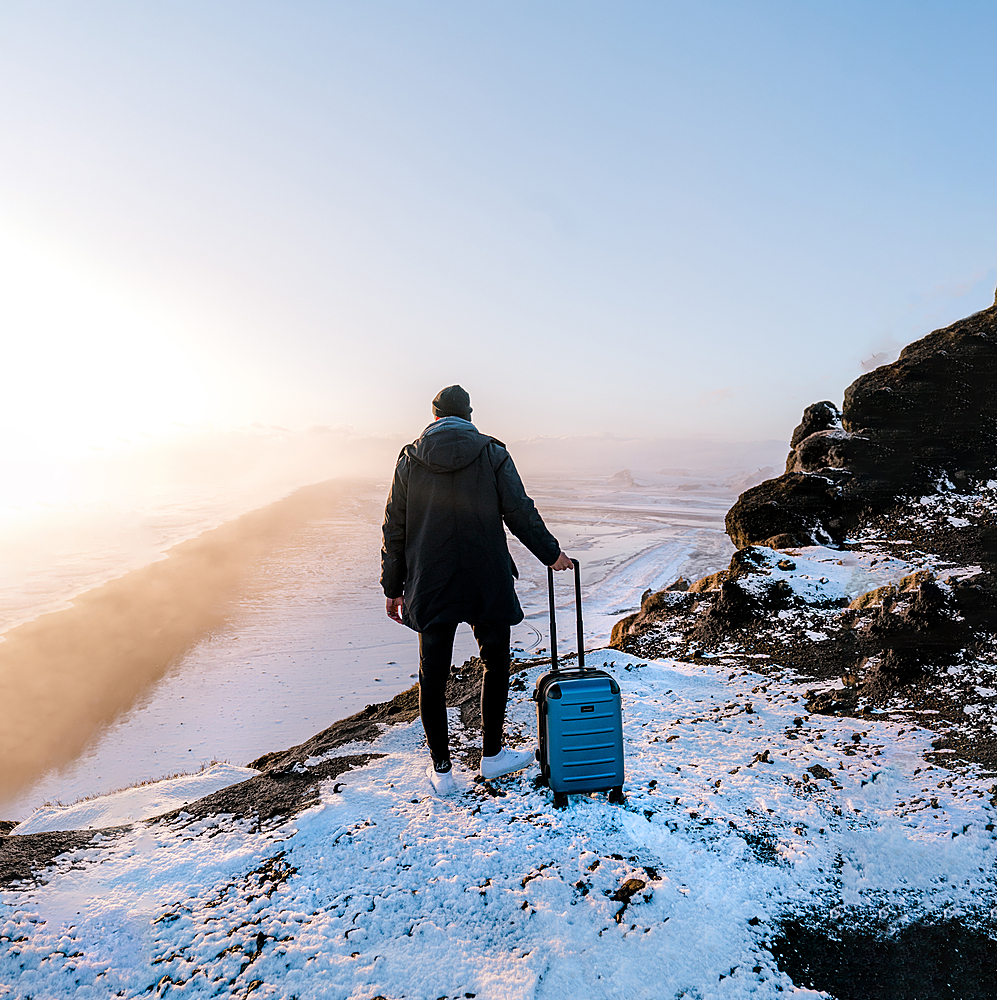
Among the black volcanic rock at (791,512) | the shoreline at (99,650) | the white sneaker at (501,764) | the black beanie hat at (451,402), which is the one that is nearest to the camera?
the black beanie hat at (451,402)

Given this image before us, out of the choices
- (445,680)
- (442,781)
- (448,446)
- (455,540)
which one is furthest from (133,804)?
(448,446)

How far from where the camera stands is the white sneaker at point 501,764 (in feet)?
11.3

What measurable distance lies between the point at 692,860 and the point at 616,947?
673 millimetres

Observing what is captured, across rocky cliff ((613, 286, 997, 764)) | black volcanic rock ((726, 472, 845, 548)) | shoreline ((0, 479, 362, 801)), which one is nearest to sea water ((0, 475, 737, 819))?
shoreline ((0, 479, 362, 801))

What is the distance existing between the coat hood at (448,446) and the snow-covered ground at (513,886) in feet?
6.43

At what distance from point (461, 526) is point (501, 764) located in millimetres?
1544

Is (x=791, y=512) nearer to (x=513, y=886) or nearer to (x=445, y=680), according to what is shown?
(x=445, y=680)

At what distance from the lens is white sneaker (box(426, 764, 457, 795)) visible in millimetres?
3373

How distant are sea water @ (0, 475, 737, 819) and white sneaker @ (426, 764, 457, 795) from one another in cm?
334

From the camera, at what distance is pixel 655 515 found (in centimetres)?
3966

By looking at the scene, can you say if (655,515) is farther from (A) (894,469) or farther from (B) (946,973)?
(B) (946,973)

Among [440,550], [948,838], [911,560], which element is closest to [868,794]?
[948,838]

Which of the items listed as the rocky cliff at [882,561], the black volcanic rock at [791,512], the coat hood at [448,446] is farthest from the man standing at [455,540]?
the black volcanic rock at [791,512]

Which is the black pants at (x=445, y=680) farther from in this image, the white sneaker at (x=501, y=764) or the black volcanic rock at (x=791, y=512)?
the black volcanic rock at (x=791, y=512)
